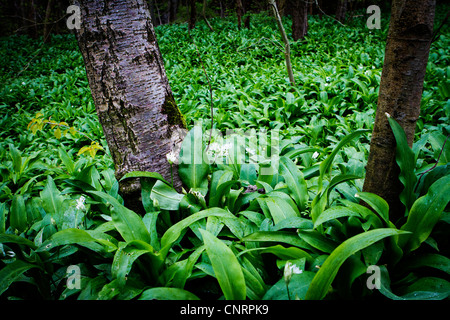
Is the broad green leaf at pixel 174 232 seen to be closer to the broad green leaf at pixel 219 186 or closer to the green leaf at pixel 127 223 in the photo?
the green leaf at pixel 127 223

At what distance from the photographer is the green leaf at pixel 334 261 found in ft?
3.13

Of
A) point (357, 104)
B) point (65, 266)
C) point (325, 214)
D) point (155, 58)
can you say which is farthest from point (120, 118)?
point (357, 104)

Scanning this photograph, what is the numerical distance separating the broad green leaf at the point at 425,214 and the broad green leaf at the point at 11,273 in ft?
5.80

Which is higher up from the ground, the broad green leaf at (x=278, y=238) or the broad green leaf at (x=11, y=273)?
the broad green leaf at (x=278, y=238)

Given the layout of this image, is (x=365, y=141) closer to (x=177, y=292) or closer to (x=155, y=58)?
(x=155, y=58)

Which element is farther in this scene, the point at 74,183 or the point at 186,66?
the point at 186,66

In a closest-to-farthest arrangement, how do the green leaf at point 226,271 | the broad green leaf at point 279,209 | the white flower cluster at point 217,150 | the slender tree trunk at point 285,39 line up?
1. the green leaf at point 226,271
2. the broad green leaf at point 279,209
3. the white flower cluster at point 217,150
4. the slender tree trunk at point 285,39

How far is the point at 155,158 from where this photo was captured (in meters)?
1.78

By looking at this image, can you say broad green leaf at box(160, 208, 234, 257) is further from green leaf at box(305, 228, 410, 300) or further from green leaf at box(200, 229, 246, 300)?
green leaf at box(305, 228, 410, 300)

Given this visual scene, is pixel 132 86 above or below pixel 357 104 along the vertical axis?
above

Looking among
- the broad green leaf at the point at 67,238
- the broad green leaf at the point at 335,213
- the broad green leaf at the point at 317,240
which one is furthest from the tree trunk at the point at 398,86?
the broad green leaf at the point at 67,238

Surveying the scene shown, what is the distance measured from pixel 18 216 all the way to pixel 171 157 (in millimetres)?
1183

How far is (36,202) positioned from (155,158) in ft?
3.58

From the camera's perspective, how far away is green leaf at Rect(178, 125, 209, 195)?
1785 mm
